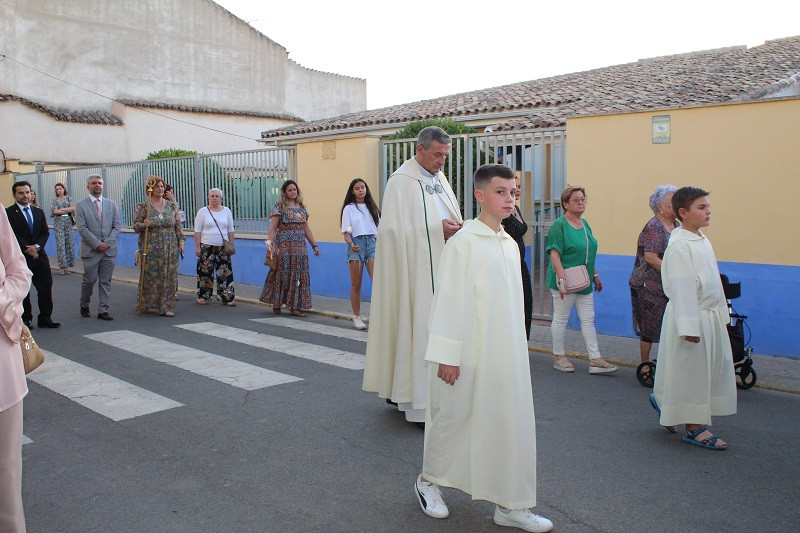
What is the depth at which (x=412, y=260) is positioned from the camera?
216 inches

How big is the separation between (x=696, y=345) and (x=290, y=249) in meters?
7.01

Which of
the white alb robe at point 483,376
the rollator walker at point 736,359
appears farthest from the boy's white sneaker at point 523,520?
the rollator walker at point 736,359

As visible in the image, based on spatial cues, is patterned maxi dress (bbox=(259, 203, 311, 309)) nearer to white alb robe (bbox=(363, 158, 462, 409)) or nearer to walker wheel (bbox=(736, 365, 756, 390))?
white alb robe (bbox=(363, 158, 462, 409))

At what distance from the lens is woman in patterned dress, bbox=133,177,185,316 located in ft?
35.9

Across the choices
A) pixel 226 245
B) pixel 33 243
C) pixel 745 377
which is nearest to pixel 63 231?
pixel 226 245

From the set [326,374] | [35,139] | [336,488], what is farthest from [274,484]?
[35,139]

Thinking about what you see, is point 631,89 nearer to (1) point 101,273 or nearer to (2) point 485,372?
(1) point 101,273

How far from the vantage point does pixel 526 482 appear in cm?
362

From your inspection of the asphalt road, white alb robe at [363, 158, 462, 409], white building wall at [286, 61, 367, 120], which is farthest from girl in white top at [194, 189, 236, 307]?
white building wall at [286, 61, 367, 120]

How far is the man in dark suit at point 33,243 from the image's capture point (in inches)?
381

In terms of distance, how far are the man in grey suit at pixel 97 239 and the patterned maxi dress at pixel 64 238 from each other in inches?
296

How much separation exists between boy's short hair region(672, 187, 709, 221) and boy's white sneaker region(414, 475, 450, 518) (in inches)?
100

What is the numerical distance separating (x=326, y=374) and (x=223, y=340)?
2218 millimetres

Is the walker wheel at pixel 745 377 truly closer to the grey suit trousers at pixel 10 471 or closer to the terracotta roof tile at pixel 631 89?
the grey suit trousers at pixel 10 471
